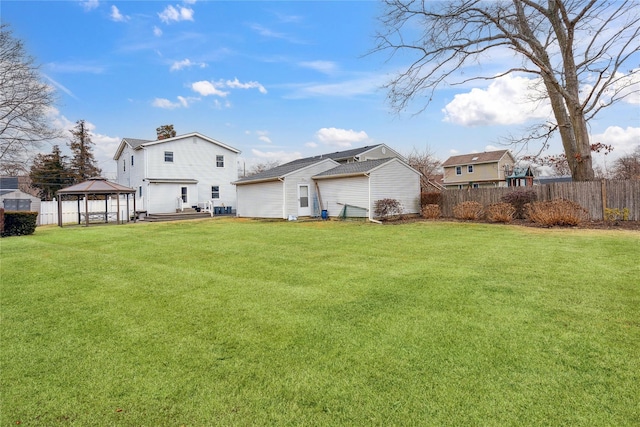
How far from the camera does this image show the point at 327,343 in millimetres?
3197

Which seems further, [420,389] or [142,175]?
[142,175]

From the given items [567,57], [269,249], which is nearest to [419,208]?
[567,57]

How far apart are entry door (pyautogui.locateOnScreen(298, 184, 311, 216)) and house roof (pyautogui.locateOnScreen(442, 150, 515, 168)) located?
2756 cm

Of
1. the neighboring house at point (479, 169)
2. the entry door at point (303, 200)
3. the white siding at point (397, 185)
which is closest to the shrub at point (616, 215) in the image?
the white siding at point (397, 185)

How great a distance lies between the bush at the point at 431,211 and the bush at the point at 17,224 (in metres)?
18.2

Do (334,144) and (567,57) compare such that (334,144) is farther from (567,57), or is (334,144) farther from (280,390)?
(280,390)

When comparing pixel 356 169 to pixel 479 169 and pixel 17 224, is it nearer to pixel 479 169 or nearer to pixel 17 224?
pixel 17 224

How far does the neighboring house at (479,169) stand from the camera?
3741 centimetres

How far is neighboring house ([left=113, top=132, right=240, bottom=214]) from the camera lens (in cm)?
2402

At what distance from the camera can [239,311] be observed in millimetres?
4105

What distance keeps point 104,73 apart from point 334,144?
23.1m

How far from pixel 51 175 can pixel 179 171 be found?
74.5 feet

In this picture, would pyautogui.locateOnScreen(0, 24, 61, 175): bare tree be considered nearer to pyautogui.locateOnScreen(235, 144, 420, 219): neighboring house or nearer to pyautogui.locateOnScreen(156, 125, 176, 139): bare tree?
pyautogui.locateOnScreen(235, 144, 420, 219): neighboring house

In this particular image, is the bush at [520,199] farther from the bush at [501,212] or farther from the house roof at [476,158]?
the house roof at [476,158]
